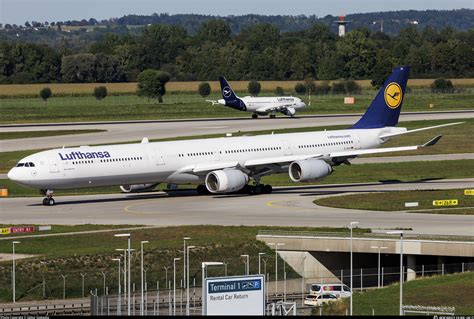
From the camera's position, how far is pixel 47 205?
101938mm

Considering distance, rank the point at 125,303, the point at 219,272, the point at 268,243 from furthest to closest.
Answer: the point at 268,243 < the point at 219,272 < the point at 125,303

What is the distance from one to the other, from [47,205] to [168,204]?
9559 mm

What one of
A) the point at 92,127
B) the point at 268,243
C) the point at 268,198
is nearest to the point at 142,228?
the point at 268,243

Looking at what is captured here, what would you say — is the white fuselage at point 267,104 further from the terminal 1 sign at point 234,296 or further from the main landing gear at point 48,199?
the terminal 1 sign at point 234,296

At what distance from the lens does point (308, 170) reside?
346 ft

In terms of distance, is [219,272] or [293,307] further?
[219,272]

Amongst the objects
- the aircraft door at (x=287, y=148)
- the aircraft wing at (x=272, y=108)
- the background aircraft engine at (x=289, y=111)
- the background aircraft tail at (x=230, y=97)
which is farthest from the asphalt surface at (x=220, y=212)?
the background aircraft tail at (x=230, y=97)

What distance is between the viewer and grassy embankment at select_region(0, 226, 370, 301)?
74938 mm

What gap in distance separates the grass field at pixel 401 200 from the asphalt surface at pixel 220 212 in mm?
1935

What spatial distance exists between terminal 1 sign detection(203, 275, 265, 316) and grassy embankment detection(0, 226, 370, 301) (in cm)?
2318

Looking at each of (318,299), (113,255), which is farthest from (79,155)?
(318,299)

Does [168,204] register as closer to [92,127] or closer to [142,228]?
[142,228]

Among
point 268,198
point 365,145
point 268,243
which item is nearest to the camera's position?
point 268,243

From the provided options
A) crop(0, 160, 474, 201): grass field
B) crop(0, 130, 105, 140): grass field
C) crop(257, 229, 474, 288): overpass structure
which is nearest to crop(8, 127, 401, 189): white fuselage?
crop(0, 160, 474, 201): grass field
